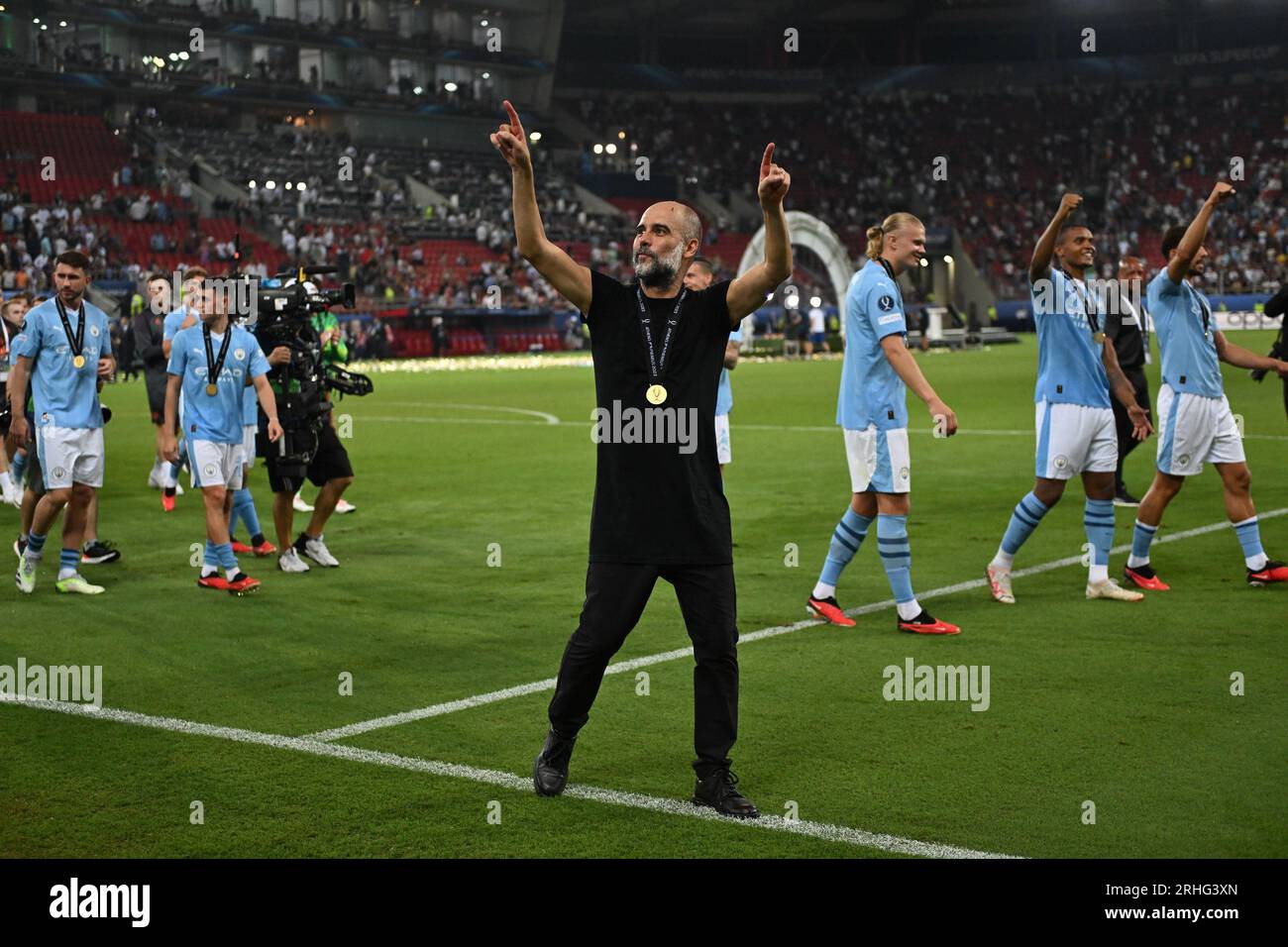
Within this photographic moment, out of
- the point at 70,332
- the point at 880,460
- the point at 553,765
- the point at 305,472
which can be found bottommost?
the point at 553,765

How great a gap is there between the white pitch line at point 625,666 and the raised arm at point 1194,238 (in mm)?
2310

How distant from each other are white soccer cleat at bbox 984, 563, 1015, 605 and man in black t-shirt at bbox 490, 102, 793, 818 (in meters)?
4.13

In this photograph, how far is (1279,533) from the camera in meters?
11.8

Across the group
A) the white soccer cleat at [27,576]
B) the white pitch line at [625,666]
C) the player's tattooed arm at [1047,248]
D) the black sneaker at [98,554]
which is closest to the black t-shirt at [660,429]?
the white pitch line at [625,666]

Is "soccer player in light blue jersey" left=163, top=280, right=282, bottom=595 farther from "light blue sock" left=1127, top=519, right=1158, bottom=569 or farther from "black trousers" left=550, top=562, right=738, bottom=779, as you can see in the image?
"light blue sock" left=1127, top=519, right=1158, bottom=569

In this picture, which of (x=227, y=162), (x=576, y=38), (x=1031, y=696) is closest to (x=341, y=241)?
(x=227, y=162)

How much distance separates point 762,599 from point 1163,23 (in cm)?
7778

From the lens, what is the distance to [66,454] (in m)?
10.3

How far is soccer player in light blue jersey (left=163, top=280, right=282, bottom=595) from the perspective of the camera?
1033 cm

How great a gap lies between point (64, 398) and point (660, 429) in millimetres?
6158

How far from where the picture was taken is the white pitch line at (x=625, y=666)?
22.3 feet

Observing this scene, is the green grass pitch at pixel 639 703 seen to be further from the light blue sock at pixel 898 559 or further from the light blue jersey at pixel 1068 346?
the light blue jersey at pixel 1068 346

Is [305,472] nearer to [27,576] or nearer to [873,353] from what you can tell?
[27,576]

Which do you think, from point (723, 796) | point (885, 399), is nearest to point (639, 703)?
point (723, 796)
